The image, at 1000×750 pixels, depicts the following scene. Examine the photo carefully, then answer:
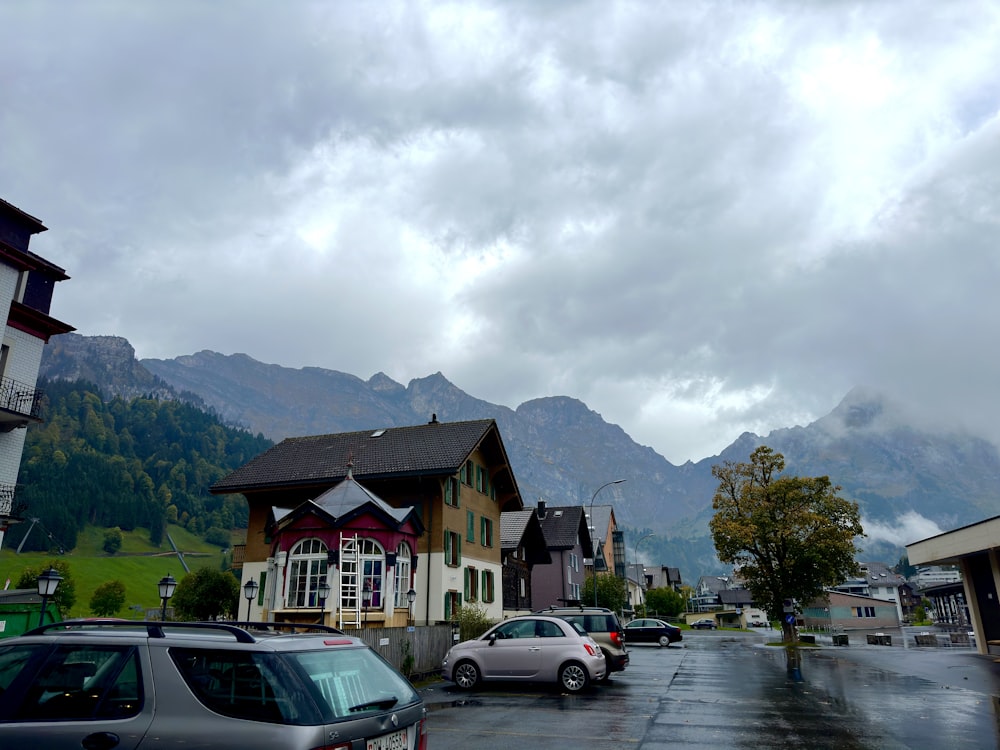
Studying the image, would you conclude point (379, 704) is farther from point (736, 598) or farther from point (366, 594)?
point (736, 598)

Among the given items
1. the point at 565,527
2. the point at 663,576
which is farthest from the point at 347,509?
the point at 663,576

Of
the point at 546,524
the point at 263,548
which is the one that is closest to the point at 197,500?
the point at 546,524

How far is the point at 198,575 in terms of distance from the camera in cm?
4294

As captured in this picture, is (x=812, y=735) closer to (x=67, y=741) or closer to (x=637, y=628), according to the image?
(x=67, y=741)

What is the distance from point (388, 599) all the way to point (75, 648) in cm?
2018

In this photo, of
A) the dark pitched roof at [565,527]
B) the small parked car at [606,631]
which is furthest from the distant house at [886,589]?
the small parked car at [606,631]

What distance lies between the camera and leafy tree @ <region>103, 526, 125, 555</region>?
126500mm

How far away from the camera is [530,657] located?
16062 millimetres

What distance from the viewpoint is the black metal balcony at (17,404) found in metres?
23.8

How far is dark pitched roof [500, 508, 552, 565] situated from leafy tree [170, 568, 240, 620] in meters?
16.8

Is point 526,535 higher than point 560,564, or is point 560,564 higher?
point 526,535

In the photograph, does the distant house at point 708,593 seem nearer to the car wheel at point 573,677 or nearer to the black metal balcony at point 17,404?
the car wheel at point 573,677

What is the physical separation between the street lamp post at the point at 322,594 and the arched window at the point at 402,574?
9.23 feet

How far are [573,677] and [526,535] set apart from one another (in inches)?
1201
